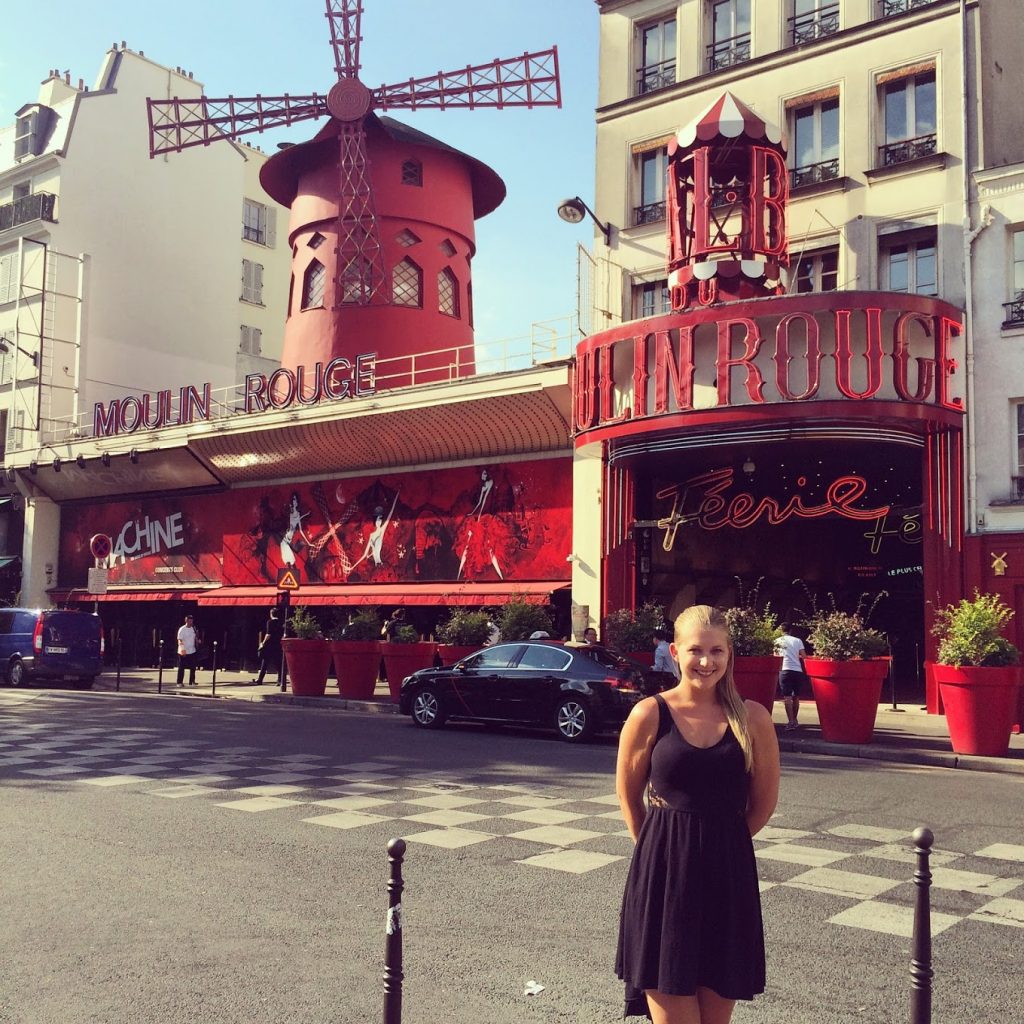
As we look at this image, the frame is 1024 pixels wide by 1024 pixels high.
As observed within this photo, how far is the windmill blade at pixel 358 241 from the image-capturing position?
2866 centimetres

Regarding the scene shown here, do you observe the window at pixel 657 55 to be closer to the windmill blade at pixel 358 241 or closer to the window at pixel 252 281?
the windmill blade at pixel 358 241

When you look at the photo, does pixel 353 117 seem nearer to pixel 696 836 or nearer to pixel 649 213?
pixel 649 213

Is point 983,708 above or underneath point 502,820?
above

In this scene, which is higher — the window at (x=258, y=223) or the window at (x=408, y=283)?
the window at (x=258, y=223)

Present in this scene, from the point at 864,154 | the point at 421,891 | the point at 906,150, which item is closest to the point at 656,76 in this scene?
the point at 864,154

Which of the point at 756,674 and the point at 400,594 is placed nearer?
the point at 756,674

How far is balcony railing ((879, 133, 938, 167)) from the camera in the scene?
60.6 feet

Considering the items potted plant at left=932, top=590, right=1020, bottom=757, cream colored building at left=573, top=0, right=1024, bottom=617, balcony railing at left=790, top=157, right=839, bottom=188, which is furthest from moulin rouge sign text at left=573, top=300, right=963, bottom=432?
potted plant at left=932, top=590, right=1020, bottom=757

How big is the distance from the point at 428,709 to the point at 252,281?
2978cm

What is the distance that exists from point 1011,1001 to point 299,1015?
9.28ft

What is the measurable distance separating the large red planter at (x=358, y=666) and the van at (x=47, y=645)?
6.39m

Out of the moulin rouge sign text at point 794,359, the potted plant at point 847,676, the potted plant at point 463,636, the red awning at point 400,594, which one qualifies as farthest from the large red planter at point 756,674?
the red awning at point 400,594

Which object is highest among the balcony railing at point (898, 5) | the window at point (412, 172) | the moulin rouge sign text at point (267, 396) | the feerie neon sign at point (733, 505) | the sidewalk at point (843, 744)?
the window at point (412, 172)

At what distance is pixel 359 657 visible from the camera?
19688 millimetres
